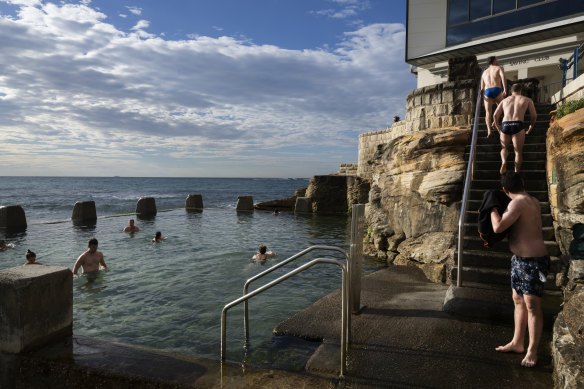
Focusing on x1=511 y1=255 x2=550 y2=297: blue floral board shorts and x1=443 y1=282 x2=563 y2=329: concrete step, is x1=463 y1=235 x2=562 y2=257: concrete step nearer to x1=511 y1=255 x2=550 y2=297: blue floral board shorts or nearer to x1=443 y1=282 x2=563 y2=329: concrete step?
x1=443 y1=282 x2=563 y2=329: concrete step

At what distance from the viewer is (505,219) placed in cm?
353

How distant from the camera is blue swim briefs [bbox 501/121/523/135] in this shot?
648 cm

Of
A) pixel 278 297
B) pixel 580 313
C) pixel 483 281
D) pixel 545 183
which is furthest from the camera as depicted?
pixel 278 297

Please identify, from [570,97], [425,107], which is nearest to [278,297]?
[425,107]

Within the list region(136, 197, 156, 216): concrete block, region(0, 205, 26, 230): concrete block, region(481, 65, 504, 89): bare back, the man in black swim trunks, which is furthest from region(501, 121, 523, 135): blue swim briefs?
region(136, 197, 156, 216): concrete block

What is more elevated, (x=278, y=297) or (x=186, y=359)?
(x=186, y=359)

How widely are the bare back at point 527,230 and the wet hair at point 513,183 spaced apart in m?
0.08

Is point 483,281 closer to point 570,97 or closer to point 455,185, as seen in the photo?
point 455,185

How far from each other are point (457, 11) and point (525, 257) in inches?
977

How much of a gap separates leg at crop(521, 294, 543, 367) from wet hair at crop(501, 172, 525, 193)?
0.98 m

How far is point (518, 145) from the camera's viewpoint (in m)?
6.65

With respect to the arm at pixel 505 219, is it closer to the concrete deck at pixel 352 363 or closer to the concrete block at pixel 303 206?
the concrete deck at pixel 352 363

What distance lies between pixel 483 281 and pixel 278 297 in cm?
398

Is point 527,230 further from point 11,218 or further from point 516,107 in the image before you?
point 11,218
